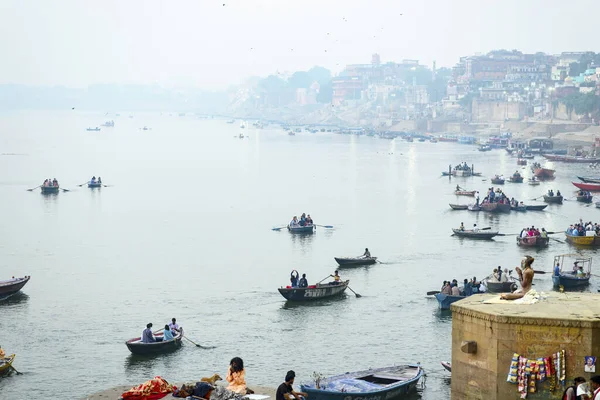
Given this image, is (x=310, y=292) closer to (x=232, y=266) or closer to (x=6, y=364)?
(x=232, y=266)

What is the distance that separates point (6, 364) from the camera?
22.1 meters

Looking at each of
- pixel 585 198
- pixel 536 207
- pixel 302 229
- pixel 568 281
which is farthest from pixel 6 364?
pixel 585 198

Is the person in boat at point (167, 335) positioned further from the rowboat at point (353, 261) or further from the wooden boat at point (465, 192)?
the wooden boat at point (465, 192)

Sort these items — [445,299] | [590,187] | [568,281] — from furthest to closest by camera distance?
1. [590,187]
2. [568,281]
3. [445,299]

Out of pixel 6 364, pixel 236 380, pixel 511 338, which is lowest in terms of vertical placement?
pixel 6 364

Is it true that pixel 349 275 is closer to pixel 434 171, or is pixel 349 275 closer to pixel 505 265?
pixel 505 265

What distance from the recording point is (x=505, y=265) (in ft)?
121

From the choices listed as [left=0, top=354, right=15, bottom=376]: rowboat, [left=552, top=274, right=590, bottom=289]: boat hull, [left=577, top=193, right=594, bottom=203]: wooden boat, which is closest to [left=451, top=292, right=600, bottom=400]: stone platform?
[left=0, top=354, right=15, bottom=376]: rowboat

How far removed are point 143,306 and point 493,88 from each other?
151260 mm

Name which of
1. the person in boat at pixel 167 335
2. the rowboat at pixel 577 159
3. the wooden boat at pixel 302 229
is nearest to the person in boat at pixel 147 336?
the person in boat at pixel 167 335

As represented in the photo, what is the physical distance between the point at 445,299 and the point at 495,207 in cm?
2563

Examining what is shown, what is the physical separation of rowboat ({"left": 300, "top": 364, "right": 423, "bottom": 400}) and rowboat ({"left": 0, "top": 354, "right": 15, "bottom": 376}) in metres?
7.28

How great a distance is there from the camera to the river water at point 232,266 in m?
→ 23.8

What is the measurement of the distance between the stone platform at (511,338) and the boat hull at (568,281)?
638 inches
